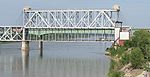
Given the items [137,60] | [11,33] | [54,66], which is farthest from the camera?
[11,33]

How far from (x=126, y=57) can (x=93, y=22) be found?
64.1 meters

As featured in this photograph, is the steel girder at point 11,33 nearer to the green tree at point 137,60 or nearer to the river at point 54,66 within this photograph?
the river at point 54,66

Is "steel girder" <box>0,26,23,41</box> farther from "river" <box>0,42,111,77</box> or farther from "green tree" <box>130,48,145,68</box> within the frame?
"green tree" <box>130,48,145,68</box>

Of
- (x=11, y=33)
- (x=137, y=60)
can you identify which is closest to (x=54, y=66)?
(x=137, y=60)

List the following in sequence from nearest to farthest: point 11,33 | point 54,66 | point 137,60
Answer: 1. point 137,60
2. point 54,66
3. point 11,33

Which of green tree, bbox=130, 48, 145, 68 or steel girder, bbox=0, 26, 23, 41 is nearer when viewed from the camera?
green tree, bbox=130, 48, 145, 68

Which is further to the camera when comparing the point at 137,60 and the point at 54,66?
the point at 54,66

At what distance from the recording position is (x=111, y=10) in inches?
4656

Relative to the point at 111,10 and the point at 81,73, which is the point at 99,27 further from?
the point at 81,73

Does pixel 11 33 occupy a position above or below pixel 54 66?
above

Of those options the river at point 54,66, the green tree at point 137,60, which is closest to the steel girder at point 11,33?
the river at point 54,66

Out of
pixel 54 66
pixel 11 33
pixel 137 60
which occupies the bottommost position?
pixel 54 66

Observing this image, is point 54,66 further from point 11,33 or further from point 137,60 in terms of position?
point 11,33

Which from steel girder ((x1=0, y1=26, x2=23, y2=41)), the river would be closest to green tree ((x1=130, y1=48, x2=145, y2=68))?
the river
